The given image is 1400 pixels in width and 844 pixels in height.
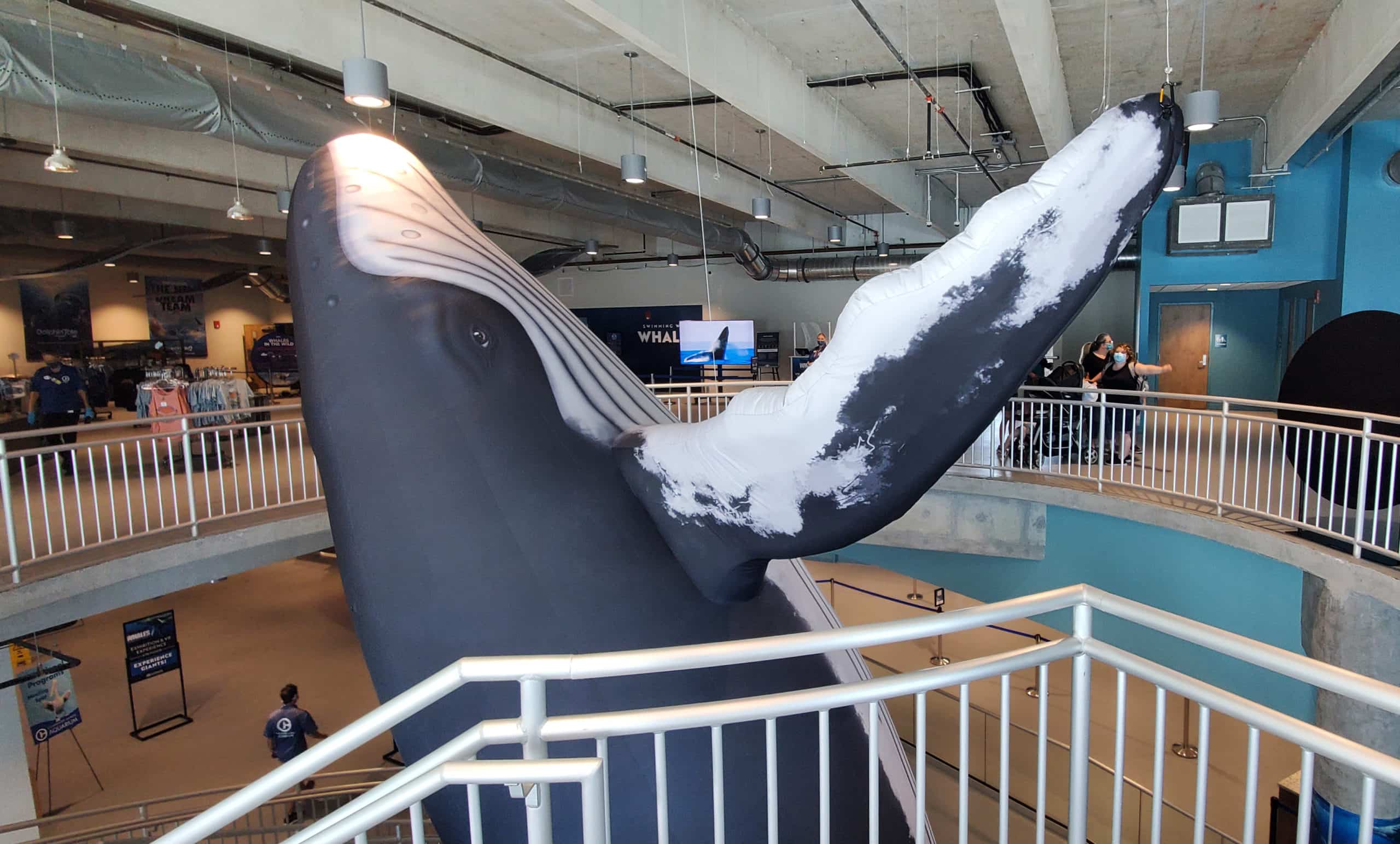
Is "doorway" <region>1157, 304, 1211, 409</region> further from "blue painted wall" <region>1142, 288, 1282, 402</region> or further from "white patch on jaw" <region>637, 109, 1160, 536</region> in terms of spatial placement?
"white patch on jaw" <region>637, 109, 1160, 536</region>

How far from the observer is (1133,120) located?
1.41 metres

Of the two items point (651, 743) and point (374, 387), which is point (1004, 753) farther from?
point (374, 387)

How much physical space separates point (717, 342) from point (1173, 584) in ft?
47.6

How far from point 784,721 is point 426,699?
113 centimetres

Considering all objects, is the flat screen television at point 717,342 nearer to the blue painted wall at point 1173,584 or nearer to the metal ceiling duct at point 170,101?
the metal ceiling duct at point 170,101

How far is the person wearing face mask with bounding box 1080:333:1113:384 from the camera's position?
9625 mm

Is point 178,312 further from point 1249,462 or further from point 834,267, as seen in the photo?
point 1249,462

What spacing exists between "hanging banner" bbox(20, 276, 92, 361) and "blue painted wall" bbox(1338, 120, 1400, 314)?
947 inches

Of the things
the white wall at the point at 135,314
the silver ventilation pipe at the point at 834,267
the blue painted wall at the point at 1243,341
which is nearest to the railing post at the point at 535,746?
the white wall at the point at 135,314

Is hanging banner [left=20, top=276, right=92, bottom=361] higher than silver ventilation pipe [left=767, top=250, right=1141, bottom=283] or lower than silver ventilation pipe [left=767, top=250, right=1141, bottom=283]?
lower

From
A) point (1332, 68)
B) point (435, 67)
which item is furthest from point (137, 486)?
point (1332, 68)

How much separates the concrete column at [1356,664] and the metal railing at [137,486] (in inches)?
312

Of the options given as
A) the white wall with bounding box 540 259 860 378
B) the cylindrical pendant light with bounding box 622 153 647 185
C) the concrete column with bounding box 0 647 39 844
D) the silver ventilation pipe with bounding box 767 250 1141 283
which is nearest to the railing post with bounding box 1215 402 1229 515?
the cylindrical pendant light with bounding box 622 153 647 185

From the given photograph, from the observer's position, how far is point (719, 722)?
1513 millimetres
